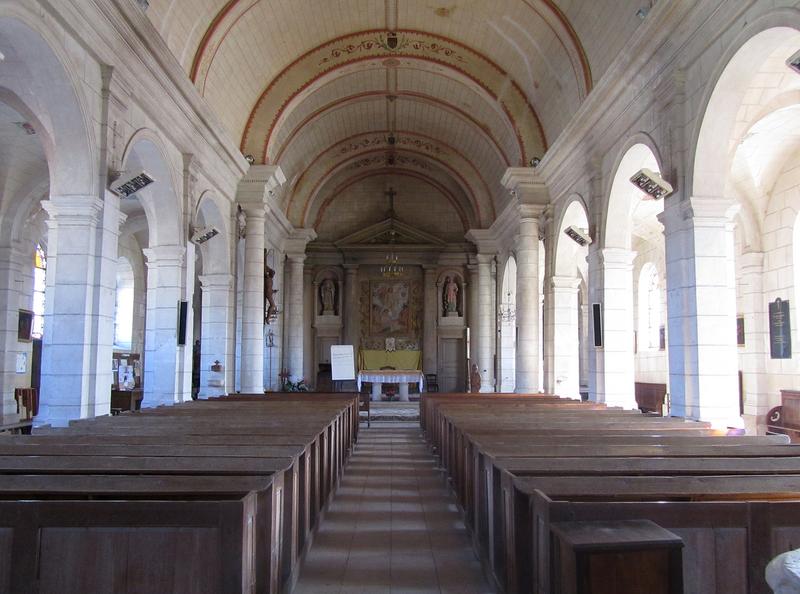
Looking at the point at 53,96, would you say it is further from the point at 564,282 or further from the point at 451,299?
the point at 451,299

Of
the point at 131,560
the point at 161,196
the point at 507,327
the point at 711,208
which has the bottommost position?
the point at 131,560

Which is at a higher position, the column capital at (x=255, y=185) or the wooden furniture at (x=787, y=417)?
the column capital at (x=255, y=185)

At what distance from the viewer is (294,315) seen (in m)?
20.9

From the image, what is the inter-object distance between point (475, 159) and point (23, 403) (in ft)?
42.5

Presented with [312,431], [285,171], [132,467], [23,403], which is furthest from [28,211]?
[132,467]

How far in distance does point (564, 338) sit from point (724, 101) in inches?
277

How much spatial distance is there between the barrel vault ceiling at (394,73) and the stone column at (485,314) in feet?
5.50

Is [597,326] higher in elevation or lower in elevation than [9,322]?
lower

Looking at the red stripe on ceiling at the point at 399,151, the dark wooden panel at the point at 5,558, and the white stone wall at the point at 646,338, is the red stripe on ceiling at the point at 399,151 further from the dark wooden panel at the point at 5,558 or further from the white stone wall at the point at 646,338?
the dark wooden panel at the point at 5,558

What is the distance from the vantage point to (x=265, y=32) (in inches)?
490

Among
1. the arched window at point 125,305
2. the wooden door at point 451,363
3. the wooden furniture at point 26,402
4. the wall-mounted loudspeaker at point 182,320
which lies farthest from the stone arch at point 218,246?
the wooden door at point 451,363

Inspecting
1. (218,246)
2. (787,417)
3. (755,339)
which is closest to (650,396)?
(755,339)

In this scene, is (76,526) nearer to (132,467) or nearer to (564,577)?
(132,467)

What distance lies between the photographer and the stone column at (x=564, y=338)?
13539 mm
